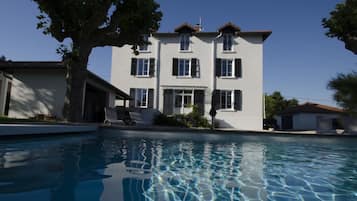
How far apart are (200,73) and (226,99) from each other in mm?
3115

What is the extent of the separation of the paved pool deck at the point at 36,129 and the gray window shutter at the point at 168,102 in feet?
33.7

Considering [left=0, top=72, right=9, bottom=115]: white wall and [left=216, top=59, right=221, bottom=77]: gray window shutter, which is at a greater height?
[left=216, top=59, right=221, bottom=77]: gray window shutter

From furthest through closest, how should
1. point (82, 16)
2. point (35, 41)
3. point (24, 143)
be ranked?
point (35, 41), point (82, 16), point (24, 143)

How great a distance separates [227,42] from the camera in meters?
20.2

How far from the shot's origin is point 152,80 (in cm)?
1992

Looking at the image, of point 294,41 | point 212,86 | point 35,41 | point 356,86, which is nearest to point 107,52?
point 35,41

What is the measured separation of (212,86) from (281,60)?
6556 mm

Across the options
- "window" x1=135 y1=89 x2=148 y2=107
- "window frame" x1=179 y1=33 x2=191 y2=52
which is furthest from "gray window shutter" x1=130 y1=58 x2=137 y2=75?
"window frame" x1=179 y1=33 x2=191 y2=52

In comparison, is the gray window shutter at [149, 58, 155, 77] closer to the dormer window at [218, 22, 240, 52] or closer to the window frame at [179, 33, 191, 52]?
the window frame at [179, 33, 191, 52]

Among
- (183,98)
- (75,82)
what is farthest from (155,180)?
(183,98)

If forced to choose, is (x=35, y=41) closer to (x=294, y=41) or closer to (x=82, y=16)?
(x=82, y=16)

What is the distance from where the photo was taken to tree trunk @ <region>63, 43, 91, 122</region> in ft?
33.5

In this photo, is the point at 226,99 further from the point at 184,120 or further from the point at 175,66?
the point at 175,66

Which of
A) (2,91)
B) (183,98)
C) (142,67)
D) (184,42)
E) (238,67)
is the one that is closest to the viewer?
(2,91)
